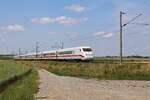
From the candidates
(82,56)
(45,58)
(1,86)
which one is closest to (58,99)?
(1,86)

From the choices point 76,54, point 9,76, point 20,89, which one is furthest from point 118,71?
point 76,54

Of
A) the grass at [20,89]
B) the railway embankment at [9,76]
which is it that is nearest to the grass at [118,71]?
the railway embankment at [9,76]

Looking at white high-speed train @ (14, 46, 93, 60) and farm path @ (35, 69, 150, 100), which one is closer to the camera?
farm path @ (35, 69, 150, 100)

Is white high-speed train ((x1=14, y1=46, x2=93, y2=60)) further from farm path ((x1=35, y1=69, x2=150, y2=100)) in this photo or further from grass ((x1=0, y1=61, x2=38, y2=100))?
farm path ((x1=35, y1=69, x2=150, y2=100))

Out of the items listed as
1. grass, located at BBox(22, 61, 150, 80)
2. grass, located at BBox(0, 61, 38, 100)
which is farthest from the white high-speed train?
grass, located at BBox(0, 61, 38, 100)

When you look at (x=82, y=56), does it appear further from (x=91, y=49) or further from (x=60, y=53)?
(x=60, y=53)

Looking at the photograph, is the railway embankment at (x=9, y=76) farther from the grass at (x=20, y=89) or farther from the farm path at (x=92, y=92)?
the farm path at (x=92, y=92)

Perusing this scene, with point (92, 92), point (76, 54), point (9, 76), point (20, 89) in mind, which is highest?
point (76, 54)

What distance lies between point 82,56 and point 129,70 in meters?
20.5

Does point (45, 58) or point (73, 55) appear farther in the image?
point (45, 58)

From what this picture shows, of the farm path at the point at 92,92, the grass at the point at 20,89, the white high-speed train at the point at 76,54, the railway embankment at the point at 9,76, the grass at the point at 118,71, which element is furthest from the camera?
the white high-speed train at the point at 76,54

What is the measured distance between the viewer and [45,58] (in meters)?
91.8

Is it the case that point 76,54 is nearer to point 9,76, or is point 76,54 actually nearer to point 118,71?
point 118,71

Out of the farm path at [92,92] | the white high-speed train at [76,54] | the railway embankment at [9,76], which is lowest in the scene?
the farm path at [92,92]
